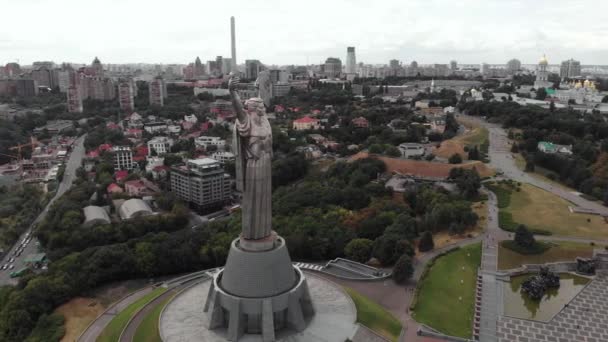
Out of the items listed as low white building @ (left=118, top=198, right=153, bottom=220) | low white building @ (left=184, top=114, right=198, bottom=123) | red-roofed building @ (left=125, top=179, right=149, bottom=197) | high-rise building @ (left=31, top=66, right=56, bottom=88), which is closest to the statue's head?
low white building @ (left=118, top=198, right=153, bottom=220)

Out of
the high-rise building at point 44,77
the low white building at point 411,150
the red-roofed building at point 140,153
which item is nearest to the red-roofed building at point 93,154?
the red-roofed building at point 140,153

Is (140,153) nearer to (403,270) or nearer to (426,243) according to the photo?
(426,243)

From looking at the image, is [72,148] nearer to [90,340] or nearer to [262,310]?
[90,340]

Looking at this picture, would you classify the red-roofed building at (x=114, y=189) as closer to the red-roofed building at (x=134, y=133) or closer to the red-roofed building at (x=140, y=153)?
the red-roofed building at (x=140, y=153)

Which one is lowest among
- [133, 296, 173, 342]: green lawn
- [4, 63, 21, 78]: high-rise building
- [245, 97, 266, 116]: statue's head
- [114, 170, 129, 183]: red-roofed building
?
[133, 296, 173, 342]: green lawn

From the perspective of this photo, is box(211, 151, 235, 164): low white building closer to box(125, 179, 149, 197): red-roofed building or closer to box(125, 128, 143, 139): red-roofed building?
box(125, 179, 149, 197): red-roofed building

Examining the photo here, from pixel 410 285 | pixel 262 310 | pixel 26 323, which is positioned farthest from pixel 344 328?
pixel 26 323

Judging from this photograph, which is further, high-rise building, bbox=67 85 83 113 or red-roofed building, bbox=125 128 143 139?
high-rise building, bbox=67 85 83 113

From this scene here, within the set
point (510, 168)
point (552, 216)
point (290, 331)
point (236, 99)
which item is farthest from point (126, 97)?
point (290, 331)
